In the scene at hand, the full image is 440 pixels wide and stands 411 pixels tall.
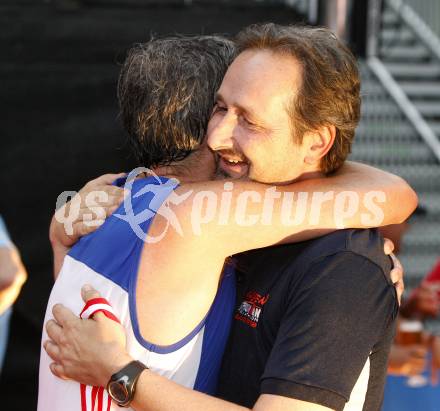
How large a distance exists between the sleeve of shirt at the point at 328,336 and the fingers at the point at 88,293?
1.27 ft

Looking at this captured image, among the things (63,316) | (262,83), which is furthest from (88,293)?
(262,83)

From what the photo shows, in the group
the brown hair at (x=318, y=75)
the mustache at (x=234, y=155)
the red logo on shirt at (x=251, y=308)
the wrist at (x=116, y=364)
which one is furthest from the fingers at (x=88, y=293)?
the brown hair at (x=318, y=75)

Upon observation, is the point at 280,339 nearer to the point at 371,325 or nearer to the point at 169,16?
the point at 371,325

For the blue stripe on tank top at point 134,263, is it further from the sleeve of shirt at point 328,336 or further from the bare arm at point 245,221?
the sleeve of shirt at point 328,336

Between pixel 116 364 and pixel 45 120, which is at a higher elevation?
pixel 116 364

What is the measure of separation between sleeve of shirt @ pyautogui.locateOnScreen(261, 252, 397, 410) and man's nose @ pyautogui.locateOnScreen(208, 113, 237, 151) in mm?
368

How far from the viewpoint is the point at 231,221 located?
5.68 ft

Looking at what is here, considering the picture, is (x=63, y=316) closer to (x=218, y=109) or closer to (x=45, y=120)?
(x=218, y=109)

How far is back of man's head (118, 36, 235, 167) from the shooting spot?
1.98 meters

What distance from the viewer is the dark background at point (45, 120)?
3848mm

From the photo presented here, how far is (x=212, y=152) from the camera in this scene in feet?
6.59

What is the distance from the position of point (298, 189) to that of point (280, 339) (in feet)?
1.14
